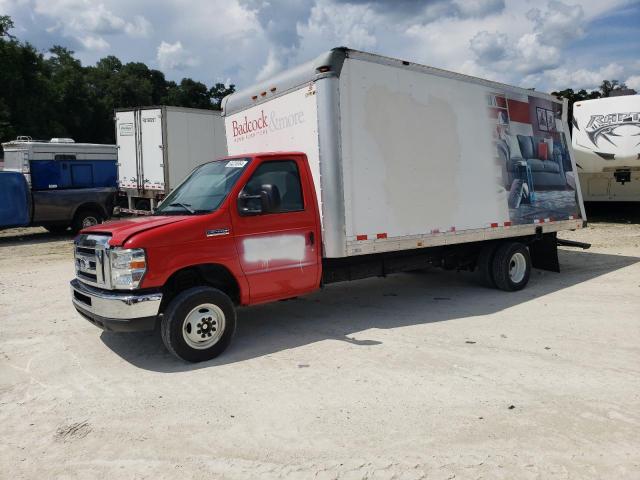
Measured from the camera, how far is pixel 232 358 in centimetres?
560

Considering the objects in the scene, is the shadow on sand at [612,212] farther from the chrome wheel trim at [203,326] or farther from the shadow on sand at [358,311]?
the chrome wheel trim at [203,326]

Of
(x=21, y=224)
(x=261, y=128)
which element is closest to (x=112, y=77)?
(x=21, y=224)

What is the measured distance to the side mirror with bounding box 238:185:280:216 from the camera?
5695 millimetres

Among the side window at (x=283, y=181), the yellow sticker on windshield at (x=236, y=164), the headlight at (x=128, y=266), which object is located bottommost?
the headlight at (x=128, y=266)

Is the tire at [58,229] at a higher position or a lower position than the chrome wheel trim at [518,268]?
higher

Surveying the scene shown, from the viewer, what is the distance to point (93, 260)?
549 cm

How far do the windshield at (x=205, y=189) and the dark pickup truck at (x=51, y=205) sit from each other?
9.61 metres

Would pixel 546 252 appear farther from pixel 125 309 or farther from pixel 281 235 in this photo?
pixel 125 309

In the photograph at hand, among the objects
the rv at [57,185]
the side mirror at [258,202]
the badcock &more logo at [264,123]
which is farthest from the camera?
the rv at [57,185]

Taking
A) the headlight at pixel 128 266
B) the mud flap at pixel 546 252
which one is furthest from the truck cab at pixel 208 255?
the mud flap at pixel 546 252

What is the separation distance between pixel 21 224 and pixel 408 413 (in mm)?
13285

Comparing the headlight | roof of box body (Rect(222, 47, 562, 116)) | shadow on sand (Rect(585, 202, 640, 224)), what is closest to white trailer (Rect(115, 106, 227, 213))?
roof of box body (Rect(222, 47, 562, 116))

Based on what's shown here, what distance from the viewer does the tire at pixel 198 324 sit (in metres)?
5.26

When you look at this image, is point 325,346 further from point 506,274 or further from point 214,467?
point 506,274
